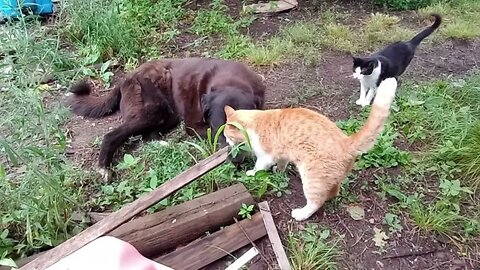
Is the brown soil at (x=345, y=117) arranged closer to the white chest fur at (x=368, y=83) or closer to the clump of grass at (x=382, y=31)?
the white chest fur at (x=368, y=83)

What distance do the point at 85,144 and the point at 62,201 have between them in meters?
1.07

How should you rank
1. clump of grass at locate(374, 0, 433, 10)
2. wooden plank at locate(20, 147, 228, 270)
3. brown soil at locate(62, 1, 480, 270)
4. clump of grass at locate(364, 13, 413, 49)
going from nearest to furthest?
wooden plank at locate(20, 147, 228, 270), brown soil at locate(62, 1, 480, 270), clump of grass at locate(364, 13, 413, 49), clump of grass at locate(374, 0, 433, 10)

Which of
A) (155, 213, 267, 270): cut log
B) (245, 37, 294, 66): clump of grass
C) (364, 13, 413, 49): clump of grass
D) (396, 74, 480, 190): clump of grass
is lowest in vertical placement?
(364, 13, 413, 49): clump of grass

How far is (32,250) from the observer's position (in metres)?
2.56

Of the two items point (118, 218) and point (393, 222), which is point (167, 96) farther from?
point (393, 222)

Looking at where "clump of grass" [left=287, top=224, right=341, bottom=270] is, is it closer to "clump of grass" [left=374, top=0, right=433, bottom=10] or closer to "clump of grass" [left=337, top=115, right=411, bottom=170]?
"clump of grass" [left=337, top=115, right=411, bottom=170]

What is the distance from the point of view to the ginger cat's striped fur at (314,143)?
8.54 feet

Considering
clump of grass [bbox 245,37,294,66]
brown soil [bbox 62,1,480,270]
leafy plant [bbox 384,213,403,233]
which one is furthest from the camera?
clump of grass [bbox 245,37,294,66]

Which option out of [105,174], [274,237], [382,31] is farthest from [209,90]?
[382,31]

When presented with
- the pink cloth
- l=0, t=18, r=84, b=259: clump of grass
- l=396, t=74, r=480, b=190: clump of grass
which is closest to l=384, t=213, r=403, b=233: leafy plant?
l=396, t=74, r=480, b=190: clump of grass

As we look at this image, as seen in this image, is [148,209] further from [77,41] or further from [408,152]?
[77,41]

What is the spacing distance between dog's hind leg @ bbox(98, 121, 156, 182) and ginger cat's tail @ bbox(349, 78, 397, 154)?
155cm

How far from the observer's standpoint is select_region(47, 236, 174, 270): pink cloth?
1.42 metres

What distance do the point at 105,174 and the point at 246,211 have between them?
102cm
